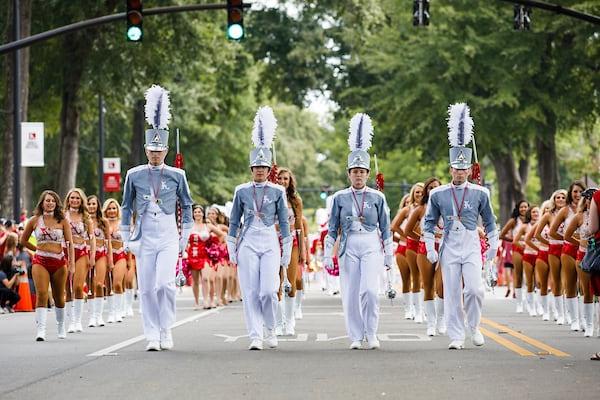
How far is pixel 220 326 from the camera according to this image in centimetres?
2227

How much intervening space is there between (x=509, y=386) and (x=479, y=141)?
110 ft

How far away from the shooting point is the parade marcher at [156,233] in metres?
16.8

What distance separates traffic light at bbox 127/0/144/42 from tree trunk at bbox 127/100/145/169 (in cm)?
2591

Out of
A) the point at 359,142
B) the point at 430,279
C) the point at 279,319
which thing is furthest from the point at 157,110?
the point at 430,279

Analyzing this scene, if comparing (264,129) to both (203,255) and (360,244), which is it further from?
(203,255)

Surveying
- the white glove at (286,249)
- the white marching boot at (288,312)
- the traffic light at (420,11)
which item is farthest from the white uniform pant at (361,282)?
the traffic light at (420,11)

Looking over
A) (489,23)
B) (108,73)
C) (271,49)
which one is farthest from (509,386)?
(271,49)

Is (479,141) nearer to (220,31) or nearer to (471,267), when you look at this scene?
(220,31)

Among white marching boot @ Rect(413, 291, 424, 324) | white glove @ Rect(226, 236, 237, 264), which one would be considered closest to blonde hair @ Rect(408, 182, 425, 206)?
white marching boot @ Rect(413, 291, 424, 324)

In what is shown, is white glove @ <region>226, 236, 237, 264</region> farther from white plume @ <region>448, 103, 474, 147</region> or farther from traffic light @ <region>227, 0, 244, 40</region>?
traffic light @ <region>227, 0, 244, 40</region>

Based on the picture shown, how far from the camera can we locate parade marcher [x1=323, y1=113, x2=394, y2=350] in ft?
56.2

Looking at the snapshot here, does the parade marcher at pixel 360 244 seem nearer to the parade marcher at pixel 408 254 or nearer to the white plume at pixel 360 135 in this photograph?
the white plume at pixel 360 135

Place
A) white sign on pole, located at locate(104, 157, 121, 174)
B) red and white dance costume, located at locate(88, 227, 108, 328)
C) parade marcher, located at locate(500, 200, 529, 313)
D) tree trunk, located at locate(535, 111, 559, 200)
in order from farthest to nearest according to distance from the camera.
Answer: white sign on pole, located at locate(104, 157, 121, 174) < tree trunk, located at locate(535, 111, 559, 200) < parade marcher, located at locate(500, 200, 529, 313) < red and white dance costume, located at locate(88, 227, 108, 328)

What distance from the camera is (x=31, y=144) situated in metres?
35.0
